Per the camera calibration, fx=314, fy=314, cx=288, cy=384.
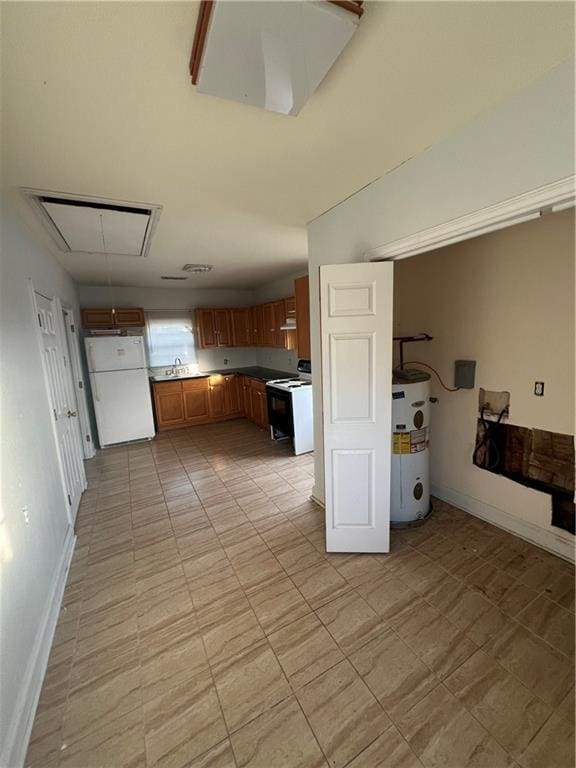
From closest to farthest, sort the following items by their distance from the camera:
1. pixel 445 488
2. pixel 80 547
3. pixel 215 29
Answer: pixel 215 29
pixel 80 547
pixel 445 488

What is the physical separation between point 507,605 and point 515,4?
2629 millimetres

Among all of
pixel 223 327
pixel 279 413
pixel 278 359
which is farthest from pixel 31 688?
pixel 223 327

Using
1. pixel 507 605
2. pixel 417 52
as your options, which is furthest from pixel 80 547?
pixel 417 52

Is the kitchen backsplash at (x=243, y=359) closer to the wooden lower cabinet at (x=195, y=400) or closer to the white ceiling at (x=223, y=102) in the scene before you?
the wooden lower cabinet at (x=195, y=400)

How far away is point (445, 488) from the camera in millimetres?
2906

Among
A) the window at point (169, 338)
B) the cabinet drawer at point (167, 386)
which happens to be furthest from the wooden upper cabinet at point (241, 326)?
the cabinet drawer at point (167, 386)

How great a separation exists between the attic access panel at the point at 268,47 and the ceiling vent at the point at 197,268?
3070 millimetres

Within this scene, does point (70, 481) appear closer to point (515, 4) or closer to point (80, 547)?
point (80, 547)

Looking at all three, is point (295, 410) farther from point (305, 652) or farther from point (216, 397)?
point (305, 652)

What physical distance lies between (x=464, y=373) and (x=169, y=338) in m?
5.13

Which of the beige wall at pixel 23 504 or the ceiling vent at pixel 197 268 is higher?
the ceiling vent at pixel 197 268

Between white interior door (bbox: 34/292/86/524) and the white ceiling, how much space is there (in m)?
1.40

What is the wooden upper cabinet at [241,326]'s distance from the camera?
636 centimetres

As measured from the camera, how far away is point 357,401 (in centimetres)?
212
